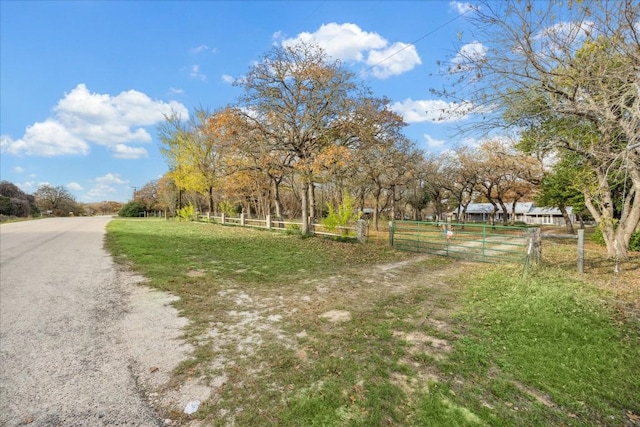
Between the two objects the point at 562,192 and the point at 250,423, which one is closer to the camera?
the point at 250,423

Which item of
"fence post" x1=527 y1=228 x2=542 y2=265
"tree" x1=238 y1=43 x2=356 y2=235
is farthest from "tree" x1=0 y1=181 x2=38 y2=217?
"fence post" x1=527 y1=228 x2=542 y2=265

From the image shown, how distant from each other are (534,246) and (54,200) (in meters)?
70.1

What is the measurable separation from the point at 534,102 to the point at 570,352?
511 cm

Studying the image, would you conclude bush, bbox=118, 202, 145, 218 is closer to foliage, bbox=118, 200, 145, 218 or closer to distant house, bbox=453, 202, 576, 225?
foliage, bbox=118, 200, 145, 218

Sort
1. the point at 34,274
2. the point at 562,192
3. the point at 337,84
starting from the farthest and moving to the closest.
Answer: the point at 562,192 < the point at 337,84 < the point at 34,274

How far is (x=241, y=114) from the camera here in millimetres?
13734

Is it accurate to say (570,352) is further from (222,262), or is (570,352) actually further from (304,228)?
(304,228)

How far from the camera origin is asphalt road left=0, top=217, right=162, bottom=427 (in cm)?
247

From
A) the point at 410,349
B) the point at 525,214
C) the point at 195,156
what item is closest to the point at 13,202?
the point at 195,156

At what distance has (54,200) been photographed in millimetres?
54406

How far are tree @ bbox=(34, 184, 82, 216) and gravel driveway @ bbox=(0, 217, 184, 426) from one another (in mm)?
60969

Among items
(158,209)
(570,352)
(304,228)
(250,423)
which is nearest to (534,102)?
(570,352)

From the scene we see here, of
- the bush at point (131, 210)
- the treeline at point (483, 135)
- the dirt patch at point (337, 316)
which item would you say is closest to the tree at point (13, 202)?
the bush at point (131, 210)

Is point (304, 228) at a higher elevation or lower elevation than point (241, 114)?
lower
